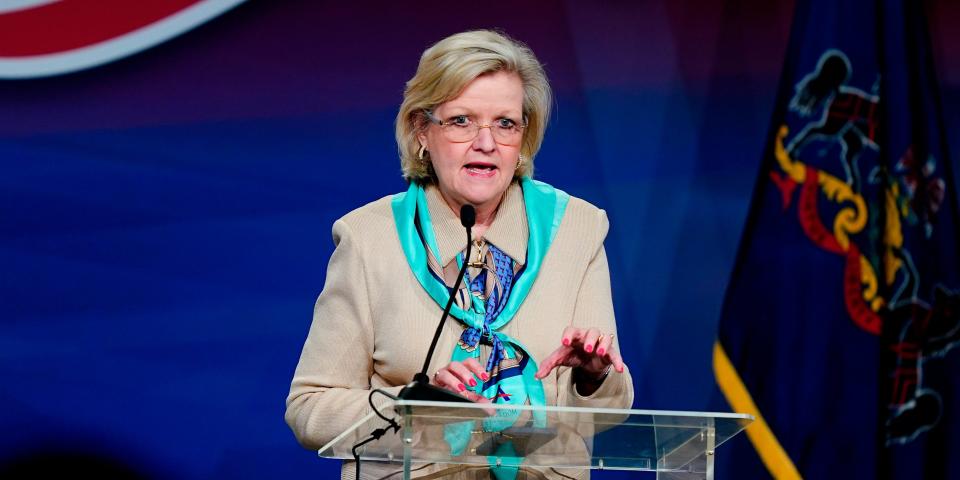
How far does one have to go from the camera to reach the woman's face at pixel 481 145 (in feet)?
7.85

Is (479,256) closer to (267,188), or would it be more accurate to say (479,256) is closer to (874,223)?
(267,188)

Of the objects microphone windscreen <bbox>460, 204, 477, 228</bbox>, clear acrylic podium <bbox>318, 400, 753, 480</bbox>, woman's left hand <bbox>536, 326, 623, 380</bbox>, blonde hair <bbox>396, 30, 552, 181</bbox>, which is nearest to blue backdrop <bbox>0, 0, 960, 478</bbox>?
blonde hair <bbox>396, 30, 552, 181</bbox>

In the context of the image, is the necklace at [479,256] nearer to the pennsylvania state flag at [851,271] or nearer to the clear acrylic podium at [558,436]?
the clear acrylic podium at [558,436]

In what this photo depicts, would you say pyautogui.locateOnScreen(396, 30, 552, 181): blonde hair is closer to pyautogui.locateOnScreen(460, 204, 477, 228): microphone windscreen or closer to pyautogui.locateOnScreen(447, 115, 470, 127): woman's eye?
pyautogui.locateOnScreen(447, 115, 470, 127): woman's eye

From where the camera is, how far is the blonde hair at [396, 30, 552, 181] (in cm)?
238

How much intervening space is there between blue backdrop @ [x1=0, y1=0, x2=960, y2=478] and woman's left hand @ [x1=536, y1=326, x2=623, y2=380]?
1636 mm

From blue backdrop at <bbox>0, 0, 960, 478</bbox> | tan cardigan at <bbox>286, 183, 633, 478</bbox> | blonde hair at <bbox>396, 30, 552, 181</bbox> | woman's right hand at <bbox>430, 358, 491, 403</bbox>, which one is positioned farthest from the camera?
blue backdrop at <bbox>0, 0, 960, 478</bbox>

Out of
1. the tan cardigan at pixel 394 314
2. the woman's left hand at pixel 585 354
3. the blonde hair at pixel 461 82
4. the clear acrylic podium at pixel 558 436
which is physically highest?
the blonde hair at pixel 461 82

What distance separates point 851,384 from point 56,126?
2.40 meters

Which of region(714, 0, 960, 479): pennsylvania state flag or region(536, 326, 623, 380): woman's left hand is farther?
region(714, 0, 960, 479): pennsylvania state flag

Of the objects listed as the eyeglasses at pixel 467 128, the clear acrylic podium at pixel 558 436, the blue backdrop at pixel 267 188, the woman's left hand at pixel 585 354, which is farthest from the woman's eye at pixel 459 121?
the blue backdrop at pixel 267 188

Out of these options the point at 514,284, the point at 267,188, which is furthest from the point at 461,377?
the point at 267,188

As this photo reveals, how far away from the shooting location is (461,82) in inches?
93.4

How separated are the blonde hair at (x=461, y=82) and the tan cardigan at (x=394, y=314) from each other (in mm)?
139
